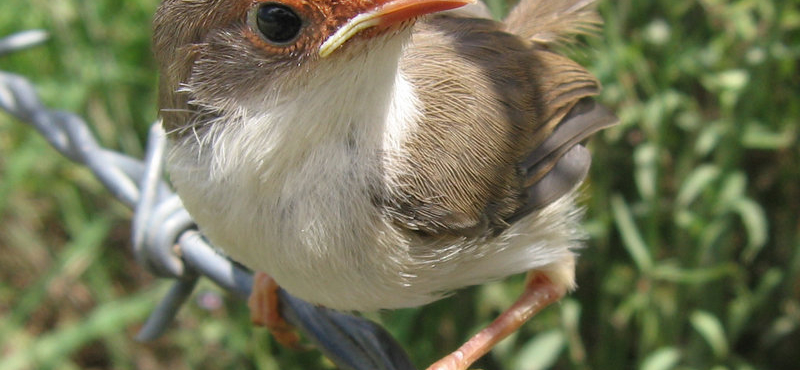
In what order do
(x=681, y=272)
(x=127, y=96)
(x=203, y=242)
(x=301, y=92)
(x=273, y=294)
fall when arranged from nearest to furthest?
(x=301, y=92) < (x=203, y=242) < (x=273, y=294) < (x=681, y=272) < (x=127, y=96)

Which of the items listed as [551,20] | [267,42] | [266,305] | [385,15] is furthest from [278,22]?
[551,20]

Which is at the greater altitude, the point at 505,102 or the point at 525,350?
the point at 505,102

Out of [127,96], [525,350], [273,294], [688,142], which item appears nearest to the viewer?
[273,294]

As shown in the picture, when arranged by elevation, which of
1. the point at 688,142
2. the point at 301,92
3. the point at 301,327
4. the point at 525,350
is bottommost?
the point at 525,350

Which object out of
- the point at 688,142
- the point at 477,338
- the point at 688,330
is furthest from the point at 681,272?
the point at 477,338

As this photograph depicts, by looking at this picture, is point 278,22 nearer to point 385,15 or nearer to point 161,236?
point 385,15

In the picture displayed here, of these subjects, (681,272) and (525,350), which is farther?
(525,350)

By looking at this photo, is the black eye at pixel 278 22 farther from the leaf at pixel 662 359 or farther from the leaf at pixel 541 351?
the leaf at pixel 662 359

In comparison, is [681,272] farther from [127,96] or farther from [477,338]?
[127,96]
